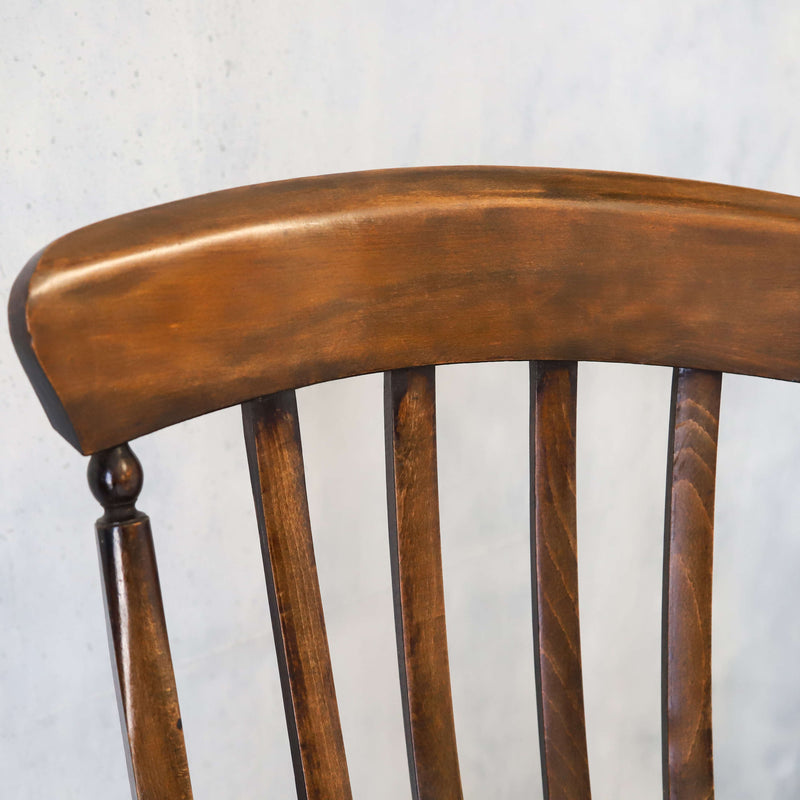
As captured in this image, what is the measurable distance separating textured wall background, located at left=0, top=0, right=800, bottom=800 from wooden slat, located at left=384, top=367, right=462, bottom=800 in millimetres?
264

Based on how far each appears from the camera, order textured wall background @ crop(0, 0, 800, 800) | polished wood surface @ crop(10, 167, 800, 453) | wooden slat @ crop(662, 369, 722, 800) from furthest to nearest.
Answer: textured wall background @ crop(0, 0, 800, 800) < wooden slat @ crop(662, 369, 722, 800) < polished wood surface @ crop(10, 167, 800, 453)

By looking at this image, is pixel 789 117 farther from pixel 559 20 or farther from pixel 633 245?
pixel 633 245

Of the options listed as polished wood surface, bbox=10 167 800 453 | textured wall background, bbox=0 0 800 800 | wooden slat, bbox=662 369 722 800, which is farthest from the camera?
textured wall background, bbox=0 0 800 800

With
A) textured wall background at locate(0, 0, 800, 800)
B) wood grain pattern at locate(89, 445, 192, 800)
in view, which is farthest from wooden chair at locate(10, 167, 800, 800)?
textured wall background at locate(0, 0, 800, 800)

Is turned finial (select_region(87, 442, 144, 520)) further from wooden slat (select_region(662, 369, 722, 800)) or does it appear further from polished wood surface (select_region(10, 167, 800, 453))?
wooden slat (select_region(662, 369, 722, 800))

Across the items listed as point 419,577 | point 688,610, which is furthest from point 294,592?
point 688,610

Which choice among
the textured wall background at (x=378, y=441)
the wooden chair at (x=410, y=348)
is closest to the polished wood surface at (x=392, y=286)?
the wooden chair at (x=410, y=348)

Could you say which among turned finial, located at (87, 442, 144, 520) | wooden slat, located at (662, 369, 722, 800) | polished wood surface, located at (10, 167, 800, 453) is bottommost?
wooden slat, located at (662, 369, 722, 800)

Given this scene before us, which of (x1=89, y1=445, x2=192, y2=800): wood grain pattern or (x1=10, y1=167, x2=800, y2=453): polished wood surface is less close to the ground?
(x1=10, y1=167, x2=800, y2=453): polished wood surface

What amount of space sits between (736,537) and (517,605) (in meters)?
0.27

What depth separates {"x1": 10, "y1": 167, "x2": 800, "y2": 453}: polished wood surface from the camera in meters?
0.19

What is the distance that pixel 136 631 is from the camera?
0.66 ft

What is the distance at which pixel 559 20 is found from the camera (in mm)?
623

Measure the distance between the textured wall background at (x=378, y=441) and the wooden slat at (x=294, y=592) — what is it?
26 centimetres
